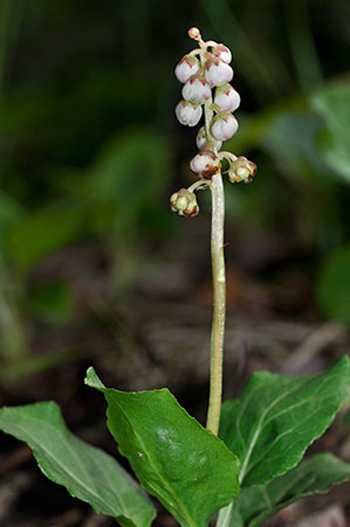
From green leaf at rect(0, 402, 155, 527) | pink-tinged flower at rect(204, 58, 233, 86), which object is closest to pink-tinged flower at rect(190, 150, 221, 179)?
pink-tinged flower at rect(204, 58, 233, 86)

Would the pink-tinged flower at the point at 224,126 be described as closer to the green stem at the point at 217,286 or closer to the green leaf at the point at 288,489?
the green stem at the point at 217,286

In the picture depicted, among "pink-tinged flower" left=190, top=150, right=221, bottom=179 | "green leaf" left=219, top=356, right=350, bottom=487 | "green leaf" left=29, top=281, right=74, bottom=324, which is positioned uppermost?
"green leaf" left=29, top=281, right=74, bottom=324

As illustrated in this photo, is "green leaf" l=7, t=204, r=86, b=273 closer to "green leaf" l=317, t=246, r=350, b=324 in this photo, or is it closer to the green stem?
"green leaf" l=317, t=246, r=350, b=324

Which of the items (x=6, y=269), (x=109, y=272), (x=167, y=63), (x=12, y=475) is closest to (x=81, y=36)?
(x=167, y=63)

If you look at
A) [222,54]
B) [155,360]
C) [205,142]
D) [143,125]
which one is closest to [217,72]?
[222,54]

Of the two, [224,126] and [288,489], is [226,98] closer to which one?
[224,126]

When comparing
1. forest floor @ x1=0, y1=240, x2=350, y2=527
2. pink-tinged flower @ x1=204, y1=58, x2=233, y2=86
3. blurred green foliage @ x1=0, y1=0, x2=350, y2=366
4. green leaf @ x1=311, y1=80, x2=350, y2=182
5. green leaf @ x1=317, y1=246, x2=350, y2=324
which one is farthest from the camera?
blurred green foliage @ x1=0, y1=0, x2=350, y2=366

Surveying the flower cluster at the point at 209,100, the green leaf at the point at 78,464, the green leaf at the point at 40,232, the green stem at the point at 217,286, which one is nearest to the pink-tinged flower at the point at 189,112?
the flower cluster at the point at 209,100
